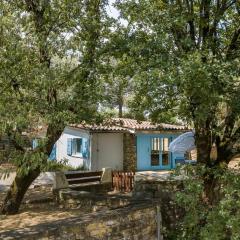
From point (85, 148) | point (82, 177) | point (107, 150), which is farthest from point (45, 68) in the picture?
point (107, 150)

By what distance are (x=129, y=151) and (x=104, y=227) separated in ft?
54.9

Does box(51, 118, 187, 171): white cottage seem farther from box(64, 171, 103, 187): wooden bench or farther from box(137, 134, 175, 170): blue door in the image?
box(64, 171, 103, 187): wooden bench

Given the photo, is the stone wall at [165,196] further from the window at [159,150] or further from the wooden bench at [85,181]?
the window at [159,150]

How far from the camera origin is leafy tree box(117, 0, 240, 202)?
7.04m

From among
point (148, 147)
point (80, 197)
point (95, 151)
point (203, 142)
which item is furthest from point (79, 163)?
point (203, 142)

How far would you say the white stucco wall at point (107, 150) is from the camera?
22922mm

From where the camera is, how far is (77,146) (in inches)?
955

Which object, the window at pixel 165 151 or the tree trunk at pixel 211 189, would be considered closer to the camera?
the tree trunk at pixel 211 189

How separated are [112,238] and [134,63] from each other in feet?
11.0

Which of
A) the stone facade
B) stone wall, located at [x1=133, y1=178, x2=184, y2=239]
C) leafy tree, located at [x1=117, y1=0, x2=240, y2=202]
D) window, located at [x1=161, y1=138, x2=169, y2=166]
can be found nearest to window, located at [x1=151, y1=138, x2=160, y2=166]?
Result: window, located at [x1=161, y1=138, x2=169, y2=166]

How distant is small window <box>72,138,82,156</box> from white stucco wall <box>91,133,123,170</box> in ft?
4.13

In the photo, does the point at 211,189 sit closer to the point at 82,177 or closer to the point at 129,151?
the point at 82,177

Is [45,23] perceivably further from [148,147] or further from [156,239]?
[148,147]

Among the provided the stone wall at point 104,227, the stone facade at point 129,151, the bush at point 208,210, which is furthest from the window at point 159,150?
the stone wall at point 104,227
